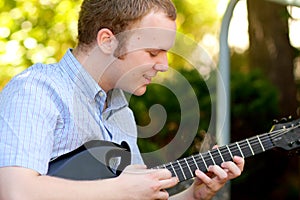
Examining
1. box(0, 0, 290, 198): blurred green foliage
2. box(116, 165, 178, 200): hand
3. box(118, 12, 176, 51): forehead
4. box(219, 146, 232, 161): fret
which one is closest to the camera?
box(116, 165, 178, 200): hand

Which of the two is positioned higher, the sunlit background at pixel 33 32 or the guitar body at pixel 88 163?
the sunlit background at pixel 33 32

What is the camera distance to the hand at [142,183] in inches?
93.6

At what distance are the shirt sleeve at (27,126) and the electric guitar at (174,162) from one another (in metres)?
0.10

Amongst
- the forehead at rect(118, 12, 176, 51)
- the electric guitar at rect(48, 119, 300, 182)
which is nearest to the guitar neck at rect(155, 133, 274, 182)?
the electric guitar at rect(48, 119, 300, 182)

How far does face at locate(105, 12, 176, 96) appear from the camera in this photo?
258 centimetres

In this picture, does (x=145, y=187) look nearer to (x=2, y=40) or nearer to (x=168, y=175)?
(x=168, y=175)

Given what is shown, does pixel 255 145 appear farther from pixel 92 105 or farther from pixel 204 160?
pixel 92 105

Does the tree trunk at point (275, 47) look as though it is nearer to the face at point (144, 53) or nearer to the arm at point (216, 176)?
the arm at point (216, 176)

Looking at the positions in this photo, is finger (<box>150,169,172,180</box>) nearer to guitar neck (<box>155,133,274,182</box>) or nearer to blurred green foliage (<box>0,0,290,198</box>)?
guitar neck (<box>155,133,274,182</box>)

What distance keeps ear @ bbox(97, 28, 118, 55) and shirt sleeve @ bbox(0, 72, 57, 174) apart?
1.04 ft

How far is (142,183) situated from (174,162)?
1.04ft

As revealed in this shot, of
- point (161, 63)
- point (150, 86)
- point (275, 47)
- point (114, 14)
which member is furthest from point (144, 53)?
point (275, 47)

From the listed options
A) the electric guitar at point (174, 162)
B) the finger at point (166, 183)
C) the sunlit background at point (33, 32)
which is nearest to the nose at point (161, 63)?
the electric guitar at point (174, 162)

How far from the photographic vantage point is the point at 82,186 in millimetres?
2336
